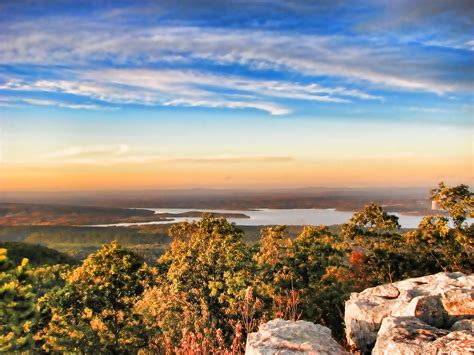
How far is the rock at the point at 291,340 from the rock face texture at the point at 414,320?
108 cm

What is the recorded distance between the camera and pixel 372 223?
38.1 meters

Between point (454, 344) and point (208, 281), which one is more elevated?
point (454, 344)

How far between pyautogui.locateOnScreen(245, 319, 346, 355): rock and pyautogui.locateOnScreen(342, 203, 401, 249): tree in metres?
28.1

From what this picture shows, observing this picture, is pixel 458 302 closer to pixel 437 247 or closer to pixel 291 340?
pixel 291 340

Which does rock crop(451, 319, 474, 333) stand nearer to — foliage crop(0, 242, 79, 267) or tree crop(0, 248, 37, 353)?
tree crop(0, 248, 37, 353)

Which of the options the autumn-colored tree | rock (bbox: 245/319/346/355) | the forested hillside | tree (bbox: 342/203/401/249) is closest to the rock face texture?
rock (bbox: 245/319/346/355)

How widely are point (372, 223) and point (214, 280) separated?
17320 millimetres

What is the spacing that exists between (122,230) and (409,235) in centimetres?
17339

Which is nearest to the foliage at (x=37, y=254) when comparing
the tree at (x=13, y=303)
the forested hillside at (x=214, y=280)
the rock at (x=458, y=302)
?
the forested hillside at (x=214, y=280)

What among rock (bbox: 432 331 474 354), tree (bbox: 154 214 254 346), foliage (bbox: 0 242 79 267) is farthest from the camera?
foliage (bbox: 0 242 79 267)

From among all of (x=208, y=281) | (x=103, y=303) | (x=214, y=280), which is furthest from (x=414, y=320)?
(x=103, y=303)

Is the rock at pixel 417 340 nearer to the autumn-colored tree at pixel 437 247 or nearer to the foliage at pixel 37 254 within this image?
the autumn-colored tree at pixel 437 247

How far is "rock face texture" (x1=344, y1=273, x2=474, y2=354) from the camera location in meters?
8.20

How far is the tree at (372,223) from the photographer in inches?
1471
